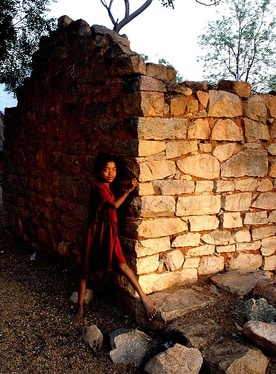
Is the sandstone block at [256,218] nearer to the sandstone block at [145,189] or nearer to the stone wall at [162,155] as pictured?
the stone wall at [162,155]

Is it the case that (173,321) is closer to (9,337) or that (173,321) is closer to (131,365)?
(131,365)

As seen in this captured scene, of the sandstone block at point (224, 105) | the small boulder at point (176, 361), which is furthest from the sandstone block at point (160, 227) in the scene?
the sandstone block at point (224, 105)

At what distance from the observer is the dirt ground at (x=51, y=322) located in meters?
2.68

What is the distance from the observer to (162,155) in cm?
321

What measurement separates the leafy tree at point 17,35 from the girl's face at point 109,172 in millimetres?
6424

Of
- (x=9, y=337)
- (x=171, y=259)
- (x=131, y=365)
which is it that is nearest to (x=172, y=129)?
(x=171, y=259)

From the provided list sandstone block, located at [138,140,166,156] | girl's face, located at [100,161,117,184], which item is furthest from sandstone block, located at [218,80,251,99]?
girl's face, located at [100,161,117,184]

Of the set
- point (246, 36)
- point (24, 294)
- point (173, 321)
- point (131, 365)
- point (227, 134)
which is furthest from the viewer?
point (246, 36)

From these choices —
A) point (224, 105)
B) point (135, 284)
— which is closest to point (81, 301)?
point (135, 284)

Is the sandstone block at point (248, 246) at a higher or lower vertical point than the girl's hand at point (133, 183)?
lower

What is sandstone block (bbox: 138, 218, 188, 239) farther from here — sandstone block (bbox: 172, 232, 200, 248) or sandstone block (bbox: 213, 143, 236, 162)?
sandstone block (bbox: 213, 143, 236, 162)

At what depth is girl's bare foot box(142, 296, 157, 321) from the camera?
3016 mm

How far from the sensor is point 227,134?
140 inches

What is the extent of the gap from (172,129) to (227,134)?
689mm
